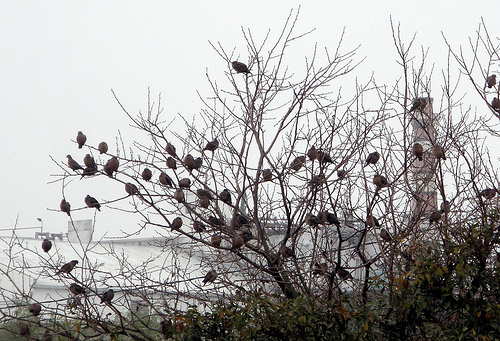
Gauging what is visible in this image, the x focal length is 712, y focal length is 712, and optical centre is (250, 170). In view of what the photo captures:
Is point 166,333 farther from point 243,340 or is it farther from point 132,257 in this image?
point 132,257

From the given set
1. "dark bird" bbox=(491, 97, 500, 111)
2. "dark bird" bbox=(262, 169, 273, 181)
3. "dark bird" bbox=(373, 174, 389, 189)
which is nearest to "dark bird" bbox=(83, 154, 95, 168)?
"dark bird" bbox=(262, 169, 273, 181)

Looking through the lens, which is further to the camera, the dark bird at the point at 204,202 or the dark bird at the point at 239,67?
the dark bird at the point at 239,67

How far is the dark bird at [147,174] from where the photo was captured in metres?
5.02

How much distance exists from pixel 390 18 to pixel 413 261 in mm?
2139

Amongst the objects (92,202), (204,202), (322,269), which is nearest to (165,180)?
(204,202)

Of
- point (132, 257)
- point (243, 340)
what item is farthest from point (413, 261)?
point (132, 257)

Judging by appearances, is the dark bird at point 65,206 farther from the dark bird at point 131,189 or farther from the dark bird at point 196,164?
the dark bird at point 196,164

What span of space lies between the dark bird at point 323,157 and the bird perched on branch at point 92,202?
1579mm

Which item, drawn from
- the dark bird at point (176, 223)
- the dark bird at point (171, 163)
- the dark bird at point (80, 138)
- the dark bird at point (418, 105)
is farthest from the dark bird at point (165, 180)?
the dark bird at point (418, 105)

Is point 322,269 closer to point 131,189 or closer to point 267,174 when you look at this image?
point 267,174

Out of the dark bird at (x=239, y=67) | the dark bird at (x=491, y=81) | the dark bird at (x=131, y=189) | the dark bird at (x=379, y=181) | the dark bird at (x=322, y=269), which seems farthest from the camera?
the dark bird at (x=491, y=81)

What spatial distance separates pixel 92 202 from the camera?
16.3 feet

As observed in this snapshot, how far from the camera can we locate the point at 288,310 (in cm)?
412

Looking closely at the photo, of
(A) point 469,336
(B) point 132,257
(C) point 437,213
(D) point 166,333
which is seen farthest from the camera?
(B) point 132,257
